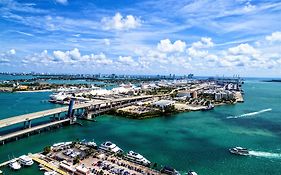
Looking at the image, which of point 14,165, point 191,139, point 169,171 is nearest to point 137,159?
point 169,171

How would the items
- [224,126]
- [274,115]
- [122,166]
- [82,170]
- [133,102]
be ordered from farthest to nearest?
1. [133,102]
2. [274,115]
3. [224,126]
4. [122,166]
5. [82,170]

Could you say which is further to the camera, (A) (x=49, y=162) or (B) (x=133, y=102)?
(B) (x=133, y=102)

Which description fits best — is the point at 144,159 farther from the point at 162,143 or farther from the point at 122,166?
the point at 162,143

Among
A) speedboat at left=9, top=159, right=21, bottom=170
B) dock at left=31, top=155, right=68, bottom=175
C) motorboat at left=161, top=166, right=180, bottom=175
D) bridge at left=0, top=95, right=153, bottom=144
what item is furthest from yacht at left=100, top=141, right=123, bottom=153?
bridge at left=0, top=95, right=153, bottom=144

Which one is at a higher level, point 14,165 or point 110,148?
point 110,148

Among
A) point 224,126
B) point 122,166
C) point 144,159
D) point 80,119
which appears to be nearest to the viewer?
point 122,166

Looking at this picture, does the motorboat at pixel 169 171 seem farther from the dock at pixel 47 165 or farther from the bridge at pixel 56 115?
the bridge at pixel 56 115

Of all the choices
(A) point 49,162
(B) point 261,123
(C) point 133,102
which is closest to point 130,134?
(A) point 49,162

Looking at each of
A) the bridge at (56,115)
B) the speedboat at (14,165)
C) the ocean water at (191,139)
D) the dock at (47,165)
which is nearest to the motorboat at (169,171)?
the ocean water at (191,139)

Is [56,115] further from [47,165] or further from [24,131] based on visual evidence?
[47,165]
